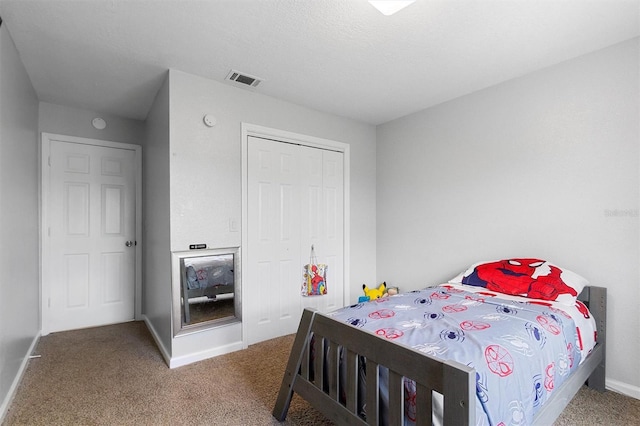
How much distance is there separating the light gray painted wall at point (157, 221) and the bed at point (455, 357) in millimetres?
1458

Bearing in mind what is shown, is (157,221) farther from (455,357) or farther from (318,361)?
(455,357)

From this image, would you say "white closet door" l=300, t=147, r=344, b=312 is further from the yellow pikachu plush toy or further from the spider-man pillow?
the spider-man pillow

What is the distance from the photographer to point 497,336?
1501 millimetres

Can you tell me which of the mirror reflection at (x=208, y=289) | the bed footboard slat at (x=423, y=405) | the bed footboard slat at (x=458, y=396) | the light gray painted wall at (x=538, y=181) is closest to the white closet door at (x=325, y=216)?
the light gray painted wall at (x=538, y=181)

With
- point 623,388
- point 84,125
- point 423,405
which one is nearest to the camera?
point 423,405

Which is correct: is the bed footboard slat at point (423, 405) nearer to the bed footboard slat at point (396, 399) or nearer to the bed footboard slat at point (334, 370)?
the bed footboard slat at point (396, 399)

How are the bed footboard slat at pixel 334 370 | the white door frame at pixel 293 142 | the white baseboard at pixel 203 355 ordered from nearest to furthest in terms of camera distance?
1. the bed footboard slat at pixel 334 370
2. the white baseboard at pixel 203 355
3. the white door frame at pixel 293 142

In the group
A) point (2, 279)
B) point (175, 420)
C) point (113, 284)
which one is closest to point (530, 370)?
point (175, 420)

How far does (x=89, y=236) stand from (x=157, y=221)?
3.84ft

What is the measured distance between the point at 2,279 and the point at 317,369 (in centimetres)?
196

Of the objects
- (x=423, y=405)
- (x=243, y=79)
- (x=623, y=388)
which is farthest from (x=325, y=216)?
A: (x=623, y=388)

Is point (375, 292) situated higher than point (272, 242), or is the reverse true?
point (272, 242)

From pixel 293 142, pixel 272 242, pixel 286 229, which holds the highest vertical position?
pixel 293 142

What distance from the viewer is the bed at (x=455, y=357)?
114 centimetres
